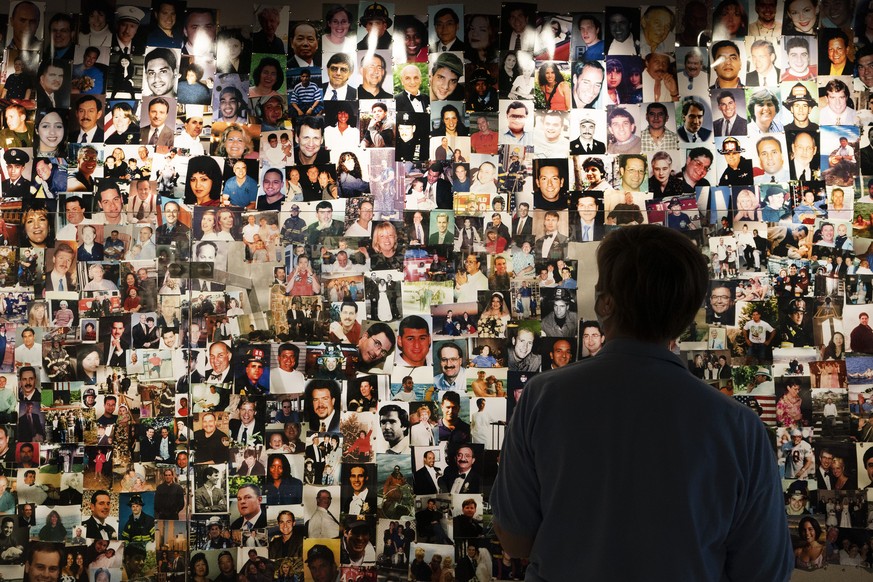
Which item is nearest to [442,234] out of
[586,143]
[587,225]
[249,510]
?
[587,225]

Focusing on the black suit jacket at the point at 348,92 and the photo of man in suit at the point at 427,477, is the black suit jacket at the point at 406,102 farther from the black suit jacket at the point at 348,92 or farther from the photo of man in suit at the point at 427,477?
the photo of man in suit at the point at 427,477

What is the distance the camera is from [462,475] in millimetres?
3213

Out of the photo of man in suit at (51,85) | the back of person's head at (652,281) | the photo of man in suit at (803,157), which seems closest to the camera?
the back of person's head at (652,281)

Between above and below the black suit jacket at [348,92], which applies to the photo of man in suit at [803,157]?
below

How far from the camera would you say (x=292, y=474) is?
3.22 m

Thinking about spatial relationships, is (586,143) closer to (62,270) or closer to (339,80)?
(339,80)

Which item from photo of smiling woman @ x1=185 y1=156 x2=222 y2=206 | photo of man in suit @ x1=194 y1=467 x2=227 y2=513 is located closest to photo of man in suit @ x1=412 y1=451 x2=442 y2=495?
photo of man in suit @ x1=194 y1=467 x2=227 y2=513

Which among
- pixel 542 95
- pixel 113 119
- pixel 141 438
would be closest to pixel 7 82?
pixel 113 119

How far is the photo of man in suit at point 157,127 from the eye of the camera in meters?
3.51

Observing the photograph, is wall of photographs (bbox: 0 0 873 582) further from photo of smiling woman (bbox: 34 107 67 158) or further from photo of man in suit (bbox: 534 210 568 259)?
photo of smiling woman (bbox: 34 107 67 158)

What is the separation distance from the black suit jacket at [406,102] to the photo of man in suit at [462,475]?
1393 millimetres

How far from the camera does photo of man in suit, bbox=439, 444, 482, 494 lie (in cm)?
321

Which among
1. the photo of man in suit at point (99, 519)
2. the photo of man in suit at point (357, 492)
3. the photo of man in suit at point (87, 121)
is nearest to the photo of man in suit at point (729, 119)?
the photo of man in suit at point (357, 492)

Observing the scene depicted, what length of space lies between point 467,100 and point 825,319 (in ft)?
5.42
